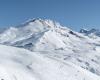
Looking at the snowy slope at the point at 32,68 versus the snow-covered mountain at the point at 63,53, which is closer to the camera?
the snowy slope at the point at 32,68

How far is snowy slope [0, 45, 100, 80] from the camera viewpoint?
2350cm

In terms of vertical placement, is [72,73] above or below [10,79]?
above

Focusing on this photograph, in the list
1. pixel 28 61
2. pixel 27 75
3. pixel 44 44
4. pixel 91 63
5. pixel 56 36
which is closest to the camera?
pixel 27 75

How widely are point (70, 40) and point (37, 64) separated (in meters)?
154

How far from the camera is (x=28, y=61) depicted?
2628cm

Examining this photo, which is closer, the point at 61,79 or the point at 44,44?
the point at 61,79

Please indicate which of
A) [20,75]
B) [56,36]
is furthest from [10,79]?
[56,36]

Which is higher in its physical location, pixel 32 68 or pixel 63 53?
pixel 63 53

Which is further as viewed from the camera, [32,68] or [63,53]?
[63,53]

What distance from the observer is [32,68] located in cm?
2523

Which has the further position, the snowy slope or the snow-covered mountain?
Result: the snow-covered mountain

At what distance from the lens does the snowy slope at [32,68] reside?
23.5m

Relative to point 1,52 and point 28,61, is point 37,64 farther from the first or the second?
point 1,52

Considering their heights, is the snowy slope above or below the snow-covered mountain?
below
